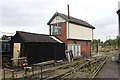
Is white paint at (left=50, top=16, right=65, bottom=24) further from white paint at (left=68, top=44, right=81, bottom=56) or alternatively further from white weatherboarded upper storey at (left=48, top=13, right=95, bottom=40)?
white paint at (left=68, top=44, right=81, bottom=56)

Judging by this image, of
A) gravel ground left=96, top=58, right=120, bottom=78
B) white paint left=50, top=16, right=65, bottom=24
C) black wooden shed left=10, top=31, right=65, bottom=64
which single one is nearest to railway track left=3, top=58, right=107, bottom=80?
gravel ground left=96, top=58, right=120, bottom=78

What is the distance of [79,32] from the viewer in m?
19.2

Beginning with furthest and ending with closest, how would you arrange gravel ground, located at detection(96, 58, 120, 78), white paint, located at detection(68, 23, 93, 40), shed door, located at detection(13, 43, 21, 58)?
white paint, located at detection(68, 23, 93, 40)
shed door, located at detection(13, 43, 21, 58)
gravel ground, located at detection(96, 58, 120, 78)

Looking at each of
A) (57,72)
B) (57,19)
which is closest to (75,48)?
(57,19)

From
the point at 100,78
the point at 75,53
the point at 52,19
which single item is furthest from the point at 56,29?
the point at 100,78

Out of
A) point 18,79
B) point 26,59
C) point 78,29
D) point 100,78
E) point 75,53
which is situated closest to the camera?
point 18,79

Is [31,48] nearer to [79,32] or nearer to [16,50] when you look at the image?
[16,50]

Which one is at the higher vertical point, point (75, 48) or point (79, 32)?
point (79, 32)

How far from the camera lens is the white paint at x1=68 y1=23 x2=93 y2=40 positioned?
1719 centimetres

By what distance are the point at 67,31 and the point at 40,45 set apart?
5936 mm

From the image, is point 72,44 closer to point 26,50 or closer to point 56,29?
point 56,29

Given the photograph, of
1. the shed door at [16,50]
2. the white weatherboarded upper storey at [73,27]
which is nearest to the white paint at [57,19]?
the white weatherboarded upper storey at [73,27]

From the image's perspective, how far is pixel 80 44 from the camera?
19.4 meters

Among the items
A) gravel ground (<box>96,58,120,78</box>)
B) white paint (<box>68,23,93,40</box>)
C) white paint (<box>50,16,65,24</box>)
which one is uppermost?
white paint (<box>50,16,65,24</box>)
